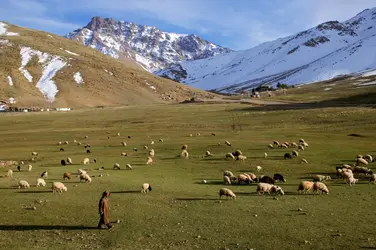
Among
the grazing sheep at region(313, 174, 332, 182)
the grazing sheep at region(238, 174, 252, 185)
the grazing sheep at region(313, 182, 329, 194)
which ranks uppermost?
the grazing sheep at region(313, 182, 329, 194)

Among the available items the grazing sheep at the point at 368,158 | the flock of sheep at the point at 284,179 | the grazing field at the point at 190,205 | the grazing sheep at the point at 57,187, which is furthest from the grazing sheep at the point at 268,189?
the grazing sheep at the point at 368,158

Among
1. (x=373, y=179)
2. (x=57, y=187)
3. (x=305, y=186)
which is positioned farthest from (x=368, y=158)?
(x=57, y=187)

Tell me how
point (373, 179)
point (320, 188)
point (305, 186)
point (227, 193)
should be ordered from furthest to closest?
point (373, 179), point (305, 186), point (320, 188), point (227, 193)

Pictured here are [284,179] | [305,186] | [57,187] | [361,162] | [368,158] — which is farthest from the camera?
[368,158]

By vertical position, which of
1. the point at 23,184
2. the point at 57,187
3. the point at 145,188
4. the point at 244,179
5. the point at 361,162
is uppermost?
the point at 361,162

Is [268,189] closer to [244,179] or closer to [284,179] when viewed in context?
[244,179]

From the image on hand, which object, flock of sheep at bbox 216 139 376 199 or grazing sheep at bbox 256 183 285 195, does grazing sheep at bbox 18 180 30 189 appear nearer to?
flock of sheep at bbox 216 139 376 199

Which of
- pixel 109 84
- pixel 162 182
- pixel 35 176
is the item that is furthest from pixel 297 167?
pixel 109 84

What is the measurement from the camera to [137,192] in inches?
1133

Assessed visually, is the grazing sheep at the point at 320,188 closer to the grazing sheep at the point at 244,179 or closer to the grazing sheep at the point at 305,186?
the grazing sheep at the point at 305,186

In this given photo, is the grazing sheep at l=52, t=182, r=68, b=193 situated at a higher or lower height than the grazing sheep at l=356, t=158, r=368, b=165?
lower

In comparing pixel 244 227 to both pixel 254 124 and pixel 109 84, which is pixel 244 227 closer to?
pixel 254 124

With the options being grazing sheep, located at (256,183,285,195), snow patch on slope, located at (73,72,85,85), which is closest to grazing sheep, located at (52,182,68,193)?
grazing sheep, located at (256,183,285,195)

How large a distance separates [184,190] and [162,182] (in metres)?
4.00
